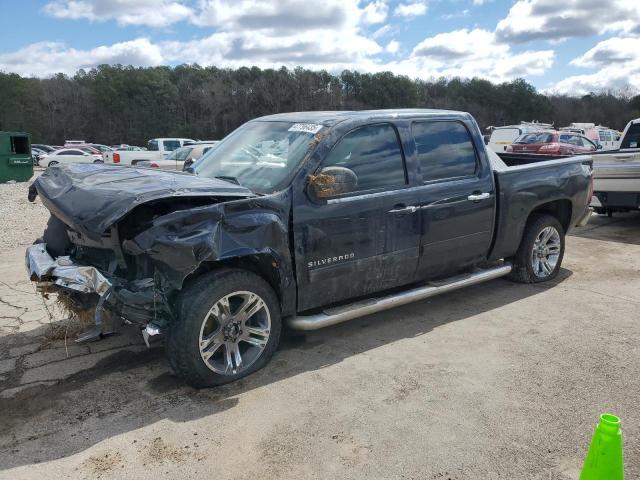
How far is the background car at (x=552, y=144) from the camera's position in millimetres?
19438

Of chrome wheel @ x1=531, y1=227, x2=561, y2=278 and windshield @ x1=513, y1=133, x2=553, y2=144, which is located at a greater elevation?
windshield @ x1=513, y1=133, x2=553, y2=144

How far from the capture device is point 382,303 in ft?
14.1

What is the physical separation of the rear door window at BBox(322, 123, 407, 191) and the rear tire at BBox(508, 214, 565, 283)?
211cm

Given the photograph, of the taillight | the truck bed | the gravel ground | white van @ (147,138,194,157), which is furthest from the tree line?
the truck bed

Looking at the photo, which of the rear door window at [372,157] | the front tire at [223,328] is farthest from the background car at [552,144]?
the front tire at [223,328]

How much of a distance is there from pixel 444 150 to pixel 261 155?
5.67 ft

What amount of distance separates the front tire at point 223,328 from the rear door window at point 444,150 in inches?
74.2

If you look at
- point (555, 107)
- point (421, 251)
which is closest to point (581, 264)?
point (421, 251)

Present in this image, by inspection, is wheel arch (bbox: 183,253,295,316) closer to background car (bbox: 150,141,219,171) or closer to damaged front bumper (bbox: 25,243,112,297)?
damaged front bumper (bbox: 25,243,112,297)

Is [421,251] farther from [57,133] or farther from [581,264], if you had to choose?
[57,133]

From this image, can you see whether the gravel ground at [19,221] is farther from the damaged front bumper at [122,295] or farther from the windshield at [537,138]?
the windshield at [537,138]

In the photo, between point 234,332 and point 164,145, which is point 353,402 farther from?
point 164,145

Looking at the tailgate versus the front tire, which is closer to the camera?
the front tire

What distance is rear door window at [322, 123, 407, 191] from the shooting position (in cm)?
413
